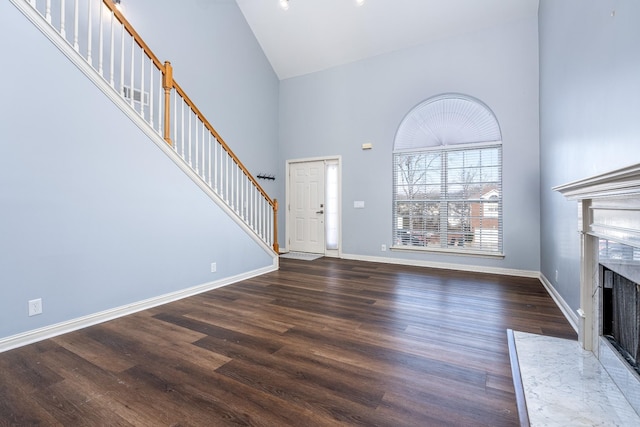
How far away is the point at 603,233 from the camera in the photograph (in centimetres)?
190

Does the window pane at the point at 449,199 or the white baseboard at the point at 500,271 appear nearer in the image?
the white baseboard at the point at 500,271

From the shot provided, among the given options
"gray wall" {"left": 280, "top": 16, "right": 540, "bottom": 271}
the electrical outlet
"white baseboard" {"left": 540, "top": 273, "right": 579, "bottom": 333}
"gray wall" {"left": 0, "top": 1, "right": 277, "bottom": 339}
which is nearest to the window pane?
"gray wall" {"left": 280, "top": 16, "right": 540, "bottom": 271}

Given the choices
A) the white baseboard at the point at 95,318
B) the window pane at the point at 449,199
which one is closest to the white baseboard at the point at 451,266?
the window pane at the point at 449,199

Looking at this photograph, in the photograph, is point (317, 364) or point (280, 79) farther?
point (280, 79)

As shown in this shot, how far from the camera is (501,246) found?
477 cm

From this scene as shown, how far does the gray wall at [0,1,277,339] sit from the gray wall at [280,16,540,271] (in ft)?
11.3

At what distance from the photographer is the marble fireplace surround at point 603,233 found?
149 cm

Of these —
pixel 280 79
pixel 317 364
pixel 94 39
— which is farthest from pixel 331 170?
pixel 317 364

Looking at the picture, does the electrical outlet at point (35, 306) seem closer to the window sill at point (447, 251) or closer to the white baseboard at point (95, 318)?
the white baseboard at point (95, 318)

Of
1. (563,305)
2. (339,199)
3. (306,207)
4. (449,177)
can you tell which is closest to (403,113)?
(449,177)

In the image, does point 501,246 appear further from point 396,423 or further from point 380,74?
point 396,423

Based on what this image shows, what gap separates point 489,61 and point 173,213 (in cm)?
516

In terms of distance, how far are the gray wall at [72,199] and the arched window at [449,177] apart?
3737 millimetres

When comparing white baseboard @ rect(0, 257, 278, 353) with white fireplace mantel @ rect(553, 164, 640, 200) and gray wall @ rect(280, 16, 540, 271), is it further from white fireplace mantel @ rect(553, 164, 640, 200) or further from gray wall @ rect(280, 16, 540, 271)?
white fireplace mantel @ rect(553, 164, 640, 200)
